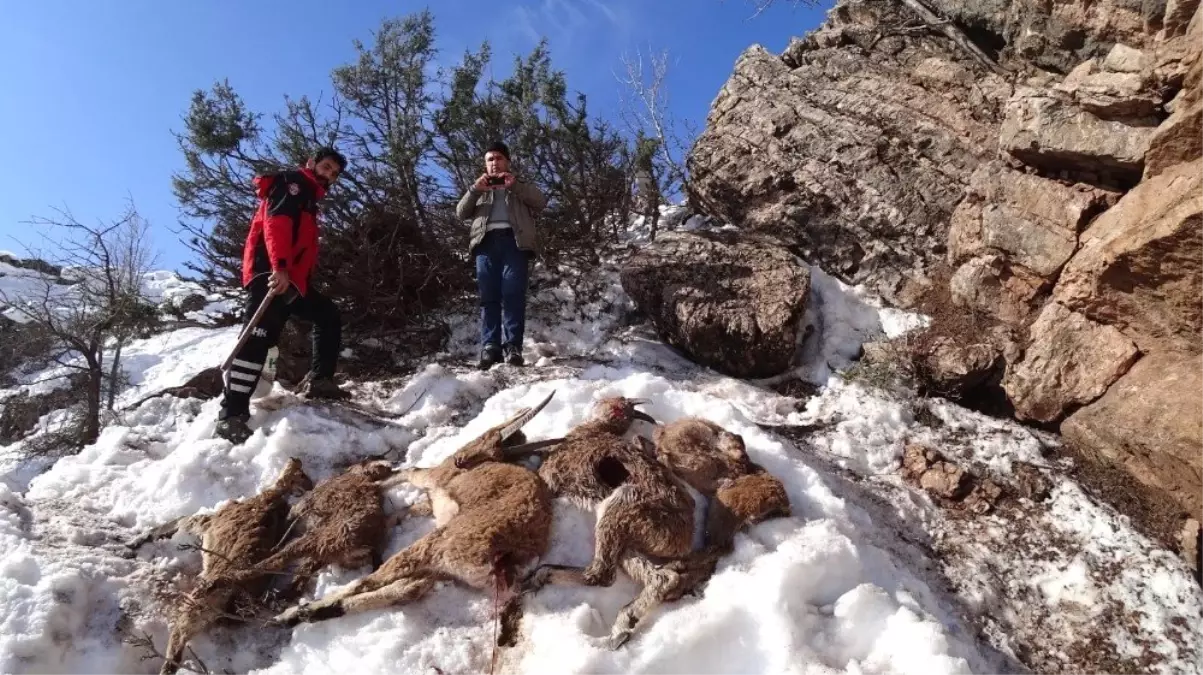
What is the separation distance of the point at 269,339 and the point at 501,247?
6.52ft

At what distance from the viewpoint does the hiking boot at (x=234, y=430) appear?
4136 mm

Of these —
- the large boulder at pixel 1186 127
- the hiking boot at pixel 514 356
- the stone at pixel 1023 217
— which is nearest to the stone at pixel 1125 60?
the large boulder at pixel 1186 127

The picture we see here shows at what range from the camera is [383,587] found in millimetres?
2955

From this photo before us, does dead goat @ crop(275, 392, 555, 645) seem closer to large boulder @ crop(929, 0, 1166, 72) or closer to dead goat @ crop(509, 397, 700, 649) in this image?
dead goat @ crop(509, 397, 700, 649)

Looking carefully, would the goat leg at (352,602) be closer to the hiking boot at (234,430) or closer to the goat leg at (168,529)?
the goat leg at (168,529)

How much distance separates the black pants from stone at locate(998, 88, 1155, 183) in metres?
5.89

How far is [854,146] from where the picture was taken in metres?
6.83

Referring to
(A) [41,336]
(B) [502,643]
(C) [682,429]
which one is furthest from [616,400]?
(A) [41,336]

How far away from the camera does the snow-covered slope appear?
277 cm

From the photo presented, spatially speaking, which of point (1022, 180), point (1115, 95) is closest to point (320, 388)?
point (1022, 180)

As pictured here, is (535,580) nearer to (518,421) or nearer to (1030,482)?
(518,421)

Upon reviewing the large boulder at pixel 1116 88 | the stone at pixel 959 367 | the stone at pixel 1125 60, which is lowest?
the stone at pixel 959 367

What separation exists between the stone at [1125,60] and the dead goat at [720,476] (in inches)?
177

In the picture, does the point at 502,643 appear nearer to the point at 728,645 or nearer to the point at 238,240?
the point at 728,645
